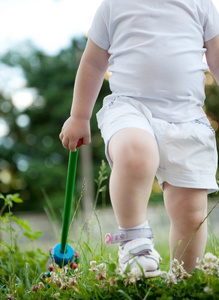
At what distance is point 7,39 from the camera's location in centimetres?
1888

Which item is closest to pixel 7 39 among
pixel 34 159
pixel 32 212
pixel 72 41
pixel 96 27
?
pixel 72 41

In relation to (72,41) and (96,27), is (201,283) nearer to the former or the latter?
(96,27)

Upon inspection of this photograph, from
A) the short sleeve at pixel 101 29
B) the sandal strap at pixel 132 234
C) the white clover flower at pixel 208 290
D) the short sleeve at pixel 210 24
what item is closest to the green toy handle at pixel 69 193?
the short sleeve at pixel 101 29

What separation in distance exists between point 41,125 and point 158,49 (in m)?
16.8

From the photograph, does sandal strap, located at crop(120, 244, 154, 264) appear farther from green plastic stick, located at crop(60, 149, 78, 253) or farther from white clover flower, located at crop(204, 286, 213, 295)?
green plastic stick, located at crop(60, 149, 78, 253)

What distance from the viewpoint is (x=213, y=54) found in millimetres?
1852

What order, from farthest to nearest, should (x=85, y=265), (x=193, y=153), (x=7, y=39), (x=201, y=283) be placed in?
(x=7, y=39), (x=85, y=265), (x=193, y=153), (x=201, y=283)

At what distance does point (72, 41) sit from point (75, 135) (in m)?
15.8

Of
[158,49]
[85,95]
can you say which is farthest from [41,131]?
[158,49]

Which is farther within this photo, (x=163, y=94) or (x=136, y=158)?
(x=163, y=94)

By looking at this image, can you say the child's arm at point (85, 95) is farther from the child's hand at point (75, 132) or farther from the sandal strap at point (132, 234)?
the sandal strap at point (132, 234)

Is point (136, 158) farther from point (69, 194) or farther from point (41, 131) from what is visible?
point (41, 131)

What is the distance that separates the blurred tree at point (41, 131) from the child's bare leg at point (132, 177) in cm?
1447

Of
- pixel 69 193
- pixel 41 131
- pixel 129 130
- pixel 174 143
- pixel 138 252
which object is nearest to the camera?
pixel 138 252
